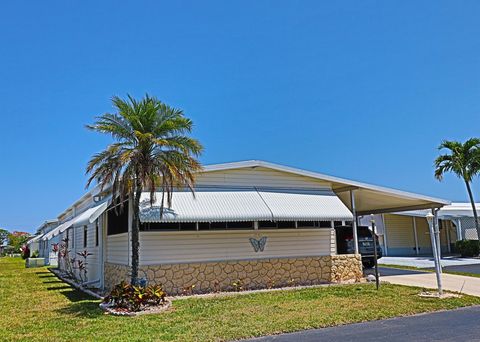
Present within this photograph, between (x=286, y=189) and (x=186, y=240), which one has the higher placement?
(x=286, y=189)

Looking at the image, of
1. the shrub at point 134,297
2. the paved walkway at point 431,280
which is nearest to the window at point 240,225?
the shrub at point 134,297

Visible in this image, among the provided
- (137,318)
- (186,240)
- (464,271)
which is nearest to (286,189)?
(186,240)

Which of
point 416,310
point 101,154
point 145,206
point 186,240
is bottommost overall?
point 416,310

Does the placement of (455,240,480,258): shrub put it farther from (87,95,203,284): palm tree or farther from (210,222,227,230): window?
(87,95,203,284): palm tree

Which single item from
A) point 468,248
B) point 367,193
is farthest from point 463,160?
point 367,193

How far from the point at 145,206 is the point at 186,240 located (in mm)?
1816

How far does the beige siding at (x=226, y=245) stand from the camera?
43.6 ft

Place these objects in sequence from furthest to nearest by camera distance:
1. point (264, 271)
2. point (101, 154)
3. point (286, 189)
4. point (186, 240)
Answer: point (286, 189) < point (264, 271) < point (186, 240) < point (101, 154)

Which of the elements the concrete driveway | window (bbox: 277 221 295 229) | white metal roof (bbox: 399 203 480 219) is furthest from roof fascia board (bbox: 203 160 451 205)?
white metal roof (bbox: 399 203 480 219)

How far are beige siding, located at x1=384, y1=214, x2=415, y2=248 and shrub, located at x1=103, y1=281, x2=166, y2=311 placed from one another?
78.1ft

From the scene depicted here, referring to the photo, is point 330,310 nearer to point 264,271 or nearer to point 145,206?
point 264,271

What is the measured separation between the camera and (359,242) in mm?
18719

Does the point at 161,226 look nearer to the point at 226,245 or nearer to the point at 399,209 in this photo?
the point at 226,245

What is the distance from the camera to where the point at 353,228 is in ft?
54.9
